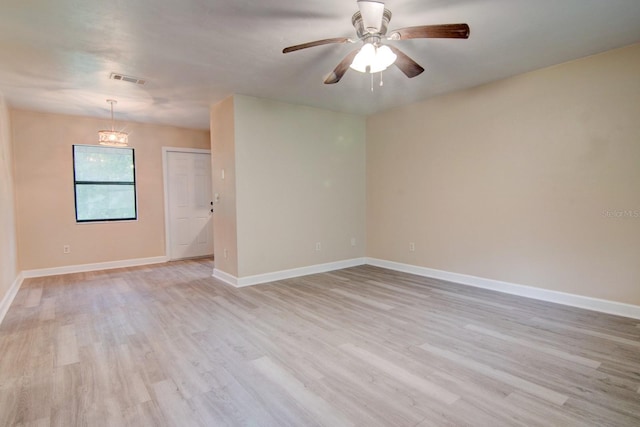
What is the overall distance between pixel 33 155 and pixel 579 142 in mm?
7098

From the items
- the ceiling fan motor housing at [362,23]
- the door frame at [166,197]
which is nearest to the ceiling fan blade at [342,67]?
the ceiling fan motor housing at [362,23]

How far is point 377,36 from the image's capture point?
230cm

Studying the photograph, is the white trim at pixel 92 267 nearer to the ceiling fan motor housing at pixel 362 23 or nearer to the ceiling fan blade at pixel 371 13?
the ceiling fan motor housing at pixel 362 23

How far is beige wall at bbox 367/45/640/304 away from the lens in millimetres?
3174

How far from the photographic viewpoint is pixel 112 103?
457 cm

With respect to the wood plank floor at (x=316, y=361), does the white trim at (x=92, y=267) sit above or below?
above

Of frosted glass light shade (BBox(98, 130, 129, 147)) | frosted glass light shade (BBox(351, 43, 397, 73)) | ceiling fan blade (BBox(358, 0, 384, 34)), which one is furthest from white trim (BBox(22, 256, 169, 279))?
ceiling fan blade (BBox(358, 0, 384, 34))

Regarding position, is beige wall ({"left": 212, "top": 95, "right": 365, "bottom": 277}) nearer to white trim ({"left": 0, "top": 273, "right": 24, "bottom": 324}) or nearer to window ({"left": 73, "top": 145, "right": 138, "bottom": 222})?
window ({"left": 73, "top": 145, "right": 138, "bottom": 222})

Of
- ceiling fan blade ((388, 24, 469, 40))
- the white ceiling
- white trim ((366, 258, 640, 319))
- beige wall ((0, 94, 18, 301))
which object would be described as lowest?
white trim ((366, 258, 640, 319))

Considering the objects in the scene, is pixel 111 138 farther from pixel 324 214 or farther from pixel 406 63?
pixel 406 63

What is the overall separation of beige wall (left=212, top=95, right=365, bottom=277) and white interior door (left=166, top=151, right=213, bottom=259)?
6.04ft

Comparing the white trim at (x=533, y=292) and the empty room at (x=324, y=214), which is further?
the white trim at (x=533, y=292)

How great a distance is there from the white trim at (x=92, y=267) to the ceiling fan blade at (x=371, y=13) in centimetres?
553

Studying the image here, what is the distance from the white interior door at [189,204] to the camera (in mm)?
6297
